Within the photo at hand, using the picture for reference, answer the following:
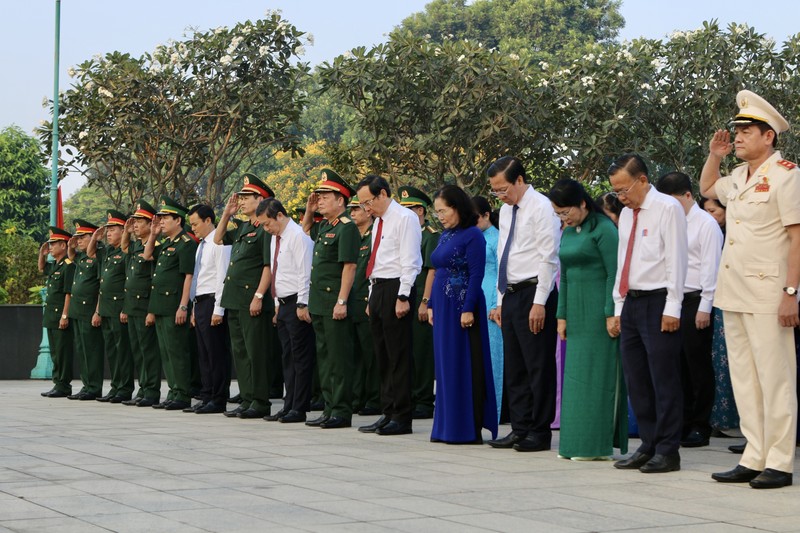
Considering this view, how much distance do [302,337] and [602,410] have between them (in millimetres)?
3446

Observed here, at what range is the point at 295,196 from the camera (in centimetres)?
5825

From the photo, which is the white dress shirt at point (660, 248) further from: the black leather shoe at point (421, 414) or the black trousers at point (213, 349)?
the black trousers at point (213, 349)

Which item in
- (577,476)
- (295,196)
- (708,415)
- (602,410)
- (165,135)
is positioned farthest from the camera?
(295,196)

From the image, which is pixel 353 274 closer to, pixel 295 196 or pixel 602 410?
pixel 602 410

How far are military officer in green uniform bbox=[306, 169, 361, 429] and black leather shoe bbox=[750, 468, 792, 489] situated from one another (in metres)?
4.12

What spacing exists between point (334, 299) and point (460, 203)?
62.9 inches

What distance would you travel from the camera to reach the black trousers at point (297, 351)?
10828 mm

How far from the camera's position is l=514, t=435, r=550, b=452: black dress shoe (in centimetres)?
870

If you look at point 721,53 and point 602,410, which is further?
point 721,53

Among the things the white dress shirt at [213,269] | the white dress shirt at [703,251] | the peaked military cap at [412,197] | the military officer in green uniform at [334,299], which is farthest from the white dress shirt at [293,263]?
the white dress shirt at [703,251]

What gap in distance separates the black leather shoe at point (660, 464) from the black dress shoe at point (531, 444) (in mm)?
1185

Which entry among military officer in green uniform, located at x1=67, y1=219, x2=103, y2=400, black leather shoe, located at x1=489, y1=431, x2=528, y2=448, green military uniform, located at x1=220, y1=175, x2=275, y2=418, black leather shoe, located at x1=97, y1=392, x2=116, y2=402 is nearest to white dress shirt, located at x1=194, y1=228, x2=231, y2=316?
green military uniform, located at x1=220, y1=175, x2=275, y2=418

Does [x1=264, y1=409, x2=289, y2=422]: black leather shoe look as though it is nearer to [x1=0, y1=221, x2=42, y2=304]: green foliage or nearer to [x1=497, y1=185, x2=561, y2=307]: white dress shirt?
[x1=497, y1=185, x2=561, y2=307]: white dress shirt

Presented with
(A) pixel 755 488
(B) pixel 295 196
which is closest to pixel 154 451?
(A) pixel 755 488
